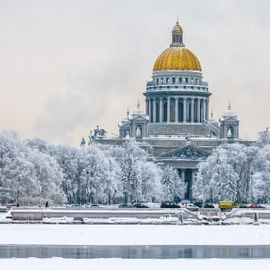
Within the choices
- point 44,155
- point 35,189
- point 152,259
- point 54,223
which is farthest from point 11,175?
point 152,259

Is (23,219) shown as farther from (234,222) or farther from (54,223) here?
(234,222)

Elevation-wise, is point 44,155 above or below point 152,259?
above

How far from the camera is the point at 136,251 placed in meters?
83.6

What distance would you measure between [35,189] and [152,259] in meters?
84.0

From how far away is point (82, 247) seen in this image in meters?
86.2

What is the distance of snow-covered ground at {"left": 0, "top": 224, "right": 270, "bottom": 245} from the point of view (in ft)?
299
